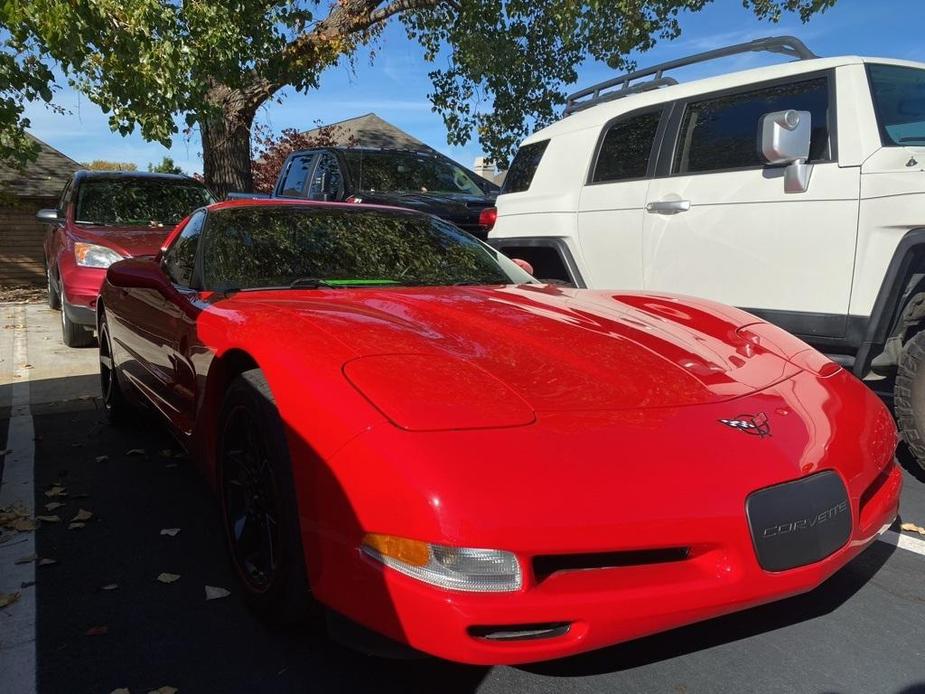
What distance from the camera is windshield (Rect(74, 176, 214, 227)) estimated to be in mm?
8219

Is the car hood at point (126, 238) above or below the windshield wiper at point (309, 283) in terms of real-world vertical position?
above

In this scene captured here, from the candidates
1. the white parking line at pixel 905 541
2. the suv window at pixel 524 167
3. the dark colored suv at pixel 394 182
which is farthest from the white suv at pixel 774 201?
the dark colored suv at pixel 394 182

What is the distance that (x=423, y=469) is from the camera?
1812 mm

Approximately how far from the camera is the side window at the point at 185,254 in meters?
3.65

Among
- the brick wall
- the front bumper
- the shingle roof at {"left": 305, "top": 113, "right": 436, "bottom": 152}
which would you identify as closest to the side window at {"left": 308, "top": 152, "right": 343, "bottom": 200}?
the front bumper

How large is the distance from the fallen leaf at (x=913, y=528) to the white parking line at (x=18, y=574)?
10.9 feet

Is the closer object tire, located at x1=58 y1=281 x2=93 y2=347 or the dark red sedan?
the dark red sedan

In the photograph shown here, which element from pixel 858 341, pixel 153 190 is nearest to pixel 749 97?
pixel 858 341

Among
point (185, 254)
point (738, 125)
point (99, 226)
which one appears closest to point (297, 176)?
point (99, 226)

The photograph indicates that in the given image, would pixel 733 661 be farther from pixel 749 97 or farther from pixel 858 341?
pixel 749 97

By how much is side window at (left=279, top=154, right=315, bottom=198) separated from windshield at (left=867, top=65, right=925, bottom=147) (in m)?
6.63

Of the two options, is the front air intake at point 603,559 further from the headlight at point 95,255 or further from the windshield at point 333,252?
the headlight at point 95,255

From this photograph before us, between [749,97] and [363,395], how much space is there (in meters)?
3.75

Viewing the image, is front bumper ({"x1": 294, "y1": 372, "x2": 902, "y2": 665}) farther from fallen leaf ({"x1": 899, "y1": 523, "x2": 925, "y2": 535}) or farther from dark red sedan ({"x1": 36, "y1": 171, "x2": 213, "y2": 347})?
dark red sedan ({"x1": 36, "y1": 171, "x2": 213, "y2": 347})
